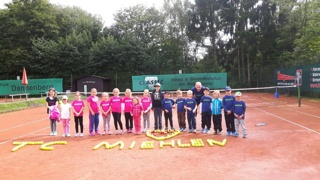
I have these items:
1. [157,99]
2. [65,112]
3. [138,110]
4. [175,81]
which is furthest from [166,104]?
[175,81]

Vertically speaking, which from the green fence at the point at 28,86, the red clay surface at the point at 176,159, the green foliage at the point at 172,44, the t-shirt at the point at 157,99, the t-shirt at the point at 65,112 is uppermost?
the green foliage at the point at 172,44

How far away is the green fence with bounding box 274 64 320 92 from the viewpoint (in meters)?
18.1

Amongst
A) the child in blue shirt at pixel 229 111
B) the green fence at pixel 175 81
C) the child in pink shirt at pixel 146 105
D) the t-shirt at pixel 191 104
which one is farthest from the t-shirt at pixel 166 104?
the green fence at pixel 175 81

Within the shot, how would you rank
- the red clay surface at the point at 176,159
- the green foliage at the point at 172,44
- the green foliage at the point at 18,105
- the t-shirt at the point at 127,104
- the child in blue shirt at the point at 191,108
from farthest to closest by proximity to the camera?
the green foliage at the point at 172,44 < the green foliage at the point at 18,105 < the t-shirt at the point at 127,104 < the child in blue shirt at the point at 191,108 < the red clay surface at the point at 176,159

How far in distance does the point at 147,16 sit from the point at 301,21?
22.0 meters

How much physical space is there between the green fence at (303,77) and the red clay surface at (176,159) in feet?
33.5

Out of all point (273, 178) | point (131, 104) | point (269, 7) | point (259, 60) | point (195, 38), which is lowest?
point (273, 178)

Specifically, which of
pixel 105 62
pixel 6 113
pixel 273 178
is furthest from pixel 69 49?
pixel 273 178

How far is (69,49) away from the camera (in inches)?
1444

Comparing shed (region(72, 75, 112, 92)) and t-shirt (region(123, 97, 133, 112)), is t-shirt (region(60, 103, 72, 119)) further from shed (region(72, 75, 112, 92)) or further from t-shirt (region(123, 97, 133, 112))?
shed (region(72, 75, 112, 92))

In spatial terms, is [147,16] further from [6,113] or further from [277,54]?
[6,113]

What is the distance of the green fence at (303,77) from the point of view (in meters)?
18.1

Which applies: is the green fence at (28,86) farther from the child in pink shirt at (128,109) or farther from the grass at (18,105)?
the child in pink shirt at (128,109)

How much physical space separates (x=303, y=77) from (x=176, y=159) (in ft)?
56.7
